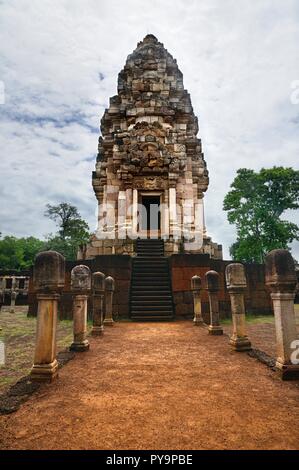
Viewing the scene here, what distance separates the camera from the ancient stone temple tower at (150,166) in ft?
47.5

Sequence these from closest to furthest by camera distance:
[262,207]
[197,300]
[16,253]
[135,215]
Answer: [197,300], [135,215], [262,207], [16,253]

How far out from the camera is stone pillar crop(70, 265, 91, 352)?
4918 millimetres

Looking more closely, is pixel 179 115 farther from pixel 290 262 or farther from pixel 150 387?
pixel 150 387

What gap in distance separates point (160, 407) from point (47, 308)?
1878 millimetres

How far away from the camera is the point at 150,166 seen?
1487cm

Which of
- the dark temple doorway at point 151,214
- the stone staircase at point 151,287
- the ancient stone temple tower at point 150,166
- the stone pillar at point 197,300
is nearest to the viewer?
the stone pillar at point 197,300

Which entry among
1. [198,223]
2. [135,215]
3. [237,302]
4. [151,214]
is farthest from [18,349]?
[151,214]

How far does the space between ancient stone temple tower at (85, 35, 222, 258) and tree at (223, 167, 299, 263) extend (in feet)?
28.1

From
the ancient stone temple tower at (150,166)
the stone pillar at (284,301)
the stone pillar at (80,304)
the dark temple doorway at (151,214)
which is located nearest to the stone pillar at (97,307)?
the stone pillar at (80,304)

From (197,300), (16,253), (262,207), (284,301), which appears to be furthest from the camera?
(16,253)

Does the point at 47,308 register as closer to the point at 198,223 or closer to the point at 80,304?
the point at 80,304

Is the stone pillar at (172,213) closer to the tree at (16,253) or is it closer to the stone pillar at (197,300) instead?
the stone pillar at (197,300)

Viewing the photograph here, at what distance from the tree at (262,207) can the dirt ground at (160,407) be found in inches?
777

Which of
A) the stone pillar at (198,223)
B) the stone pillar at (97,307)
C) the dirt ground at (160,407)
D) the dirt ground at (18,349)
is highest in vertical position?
the stone pillar at (198,223)
